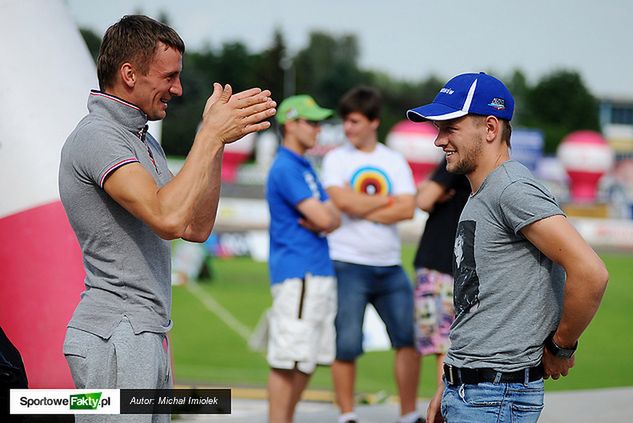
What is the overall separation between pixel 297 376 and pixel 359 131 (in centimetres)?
167

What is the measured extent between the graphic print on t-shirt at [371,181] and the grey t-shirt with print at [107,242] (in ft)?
10.4

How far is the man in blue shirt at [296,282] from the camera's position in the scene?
547 cm

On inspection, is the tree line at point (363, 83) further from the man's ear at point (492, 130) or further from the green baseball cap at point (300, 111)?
the man's ear at point (492, 130)

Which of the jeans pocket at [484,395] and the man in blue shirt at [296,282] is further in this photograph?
the man in blue shirt at [296,282]

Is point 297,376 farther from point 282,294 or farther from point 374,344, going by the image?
point 374,344

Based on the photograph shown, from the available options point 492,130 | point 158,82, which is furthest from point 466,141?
point 158,82

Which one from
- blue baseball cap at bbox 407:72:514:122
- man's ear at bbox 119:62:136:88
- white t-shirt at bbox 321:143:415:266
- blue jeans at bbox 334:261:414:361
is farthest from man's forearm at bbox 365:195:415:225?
man's ear at bbox 119:62:136:88

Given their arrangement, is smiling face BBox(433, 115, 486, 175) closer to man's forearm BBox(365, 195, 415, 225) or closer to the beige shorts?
the beige shorts

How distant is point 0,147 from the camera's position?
4.95 meters

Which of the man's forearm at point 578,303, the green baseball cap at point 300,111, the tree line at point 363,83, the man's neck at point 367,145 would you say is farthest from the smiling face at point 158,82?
the tree line at point 363,83

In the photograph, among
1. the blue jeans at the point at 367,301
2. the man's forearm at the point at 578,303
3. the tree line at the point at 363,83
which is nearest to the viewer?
the man's forearm at the point at 578,303

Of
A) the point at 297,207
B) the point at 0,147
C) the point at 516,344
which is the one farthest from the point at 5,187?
the point at 516,344

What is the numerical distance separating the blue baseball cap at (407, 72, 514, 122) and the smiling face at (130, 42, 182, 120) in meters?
0.86

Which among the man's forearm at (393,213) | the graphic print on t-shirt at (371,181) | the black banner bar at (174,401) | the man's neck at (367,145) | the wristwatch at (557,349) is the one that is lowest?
the black banner bar at (174,401)
